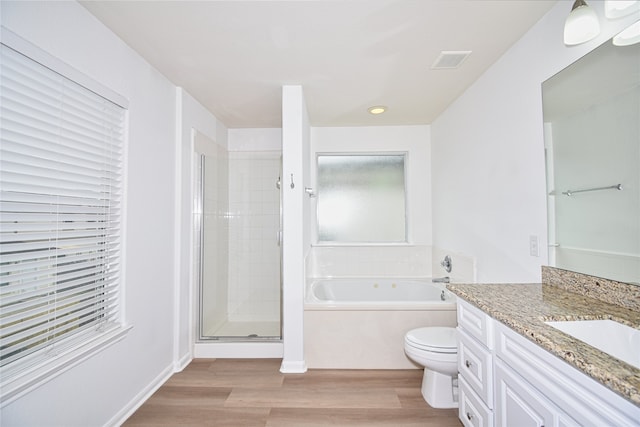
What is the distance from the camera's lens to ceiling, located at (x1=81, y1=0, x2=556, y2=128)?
60.9 inches

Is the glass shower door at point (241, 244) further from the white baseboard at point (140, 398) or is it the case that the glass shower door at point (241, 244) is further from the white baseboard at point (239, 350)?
the white baseboard at point (140, 398)

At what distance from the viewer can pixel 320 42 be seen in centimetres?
184

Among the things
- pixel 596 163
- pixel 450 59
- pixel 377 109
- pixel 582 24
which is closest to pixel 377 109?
pixel 377 109

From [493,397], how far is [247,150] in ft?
10.6

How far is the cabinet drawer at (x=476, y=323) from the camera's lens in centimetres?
135

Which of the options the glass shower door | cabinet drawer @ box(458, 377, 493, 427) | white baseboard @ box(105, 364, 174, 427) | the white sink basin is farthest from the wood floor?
the white sink basin

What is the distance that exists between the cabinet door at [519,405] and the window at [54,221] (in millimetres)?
1953

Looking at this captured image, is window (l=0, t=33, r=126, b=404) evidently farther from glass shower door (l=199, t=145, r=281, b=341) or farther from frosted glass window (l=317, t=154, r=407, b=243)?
frosted glass window (l=317, t=154, r=407, b=243)

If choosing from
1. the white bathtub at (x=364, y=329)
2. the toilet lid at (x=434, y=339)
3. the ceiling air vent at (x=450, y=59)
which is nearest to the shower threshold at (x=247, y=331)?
the white bathtub at (x=364, y=329)

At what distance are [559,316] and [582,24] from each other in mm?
1218

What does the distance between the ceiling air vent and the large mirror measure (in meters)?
0.58

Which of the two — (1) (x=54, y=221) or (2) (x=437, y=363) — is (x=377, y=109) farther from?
(1) (x=54, y=221)

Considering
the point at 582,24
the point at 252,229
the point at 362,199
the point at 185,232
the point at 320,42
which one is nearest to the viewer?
the point at 582,24

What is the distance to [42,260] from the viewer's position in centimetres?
134
